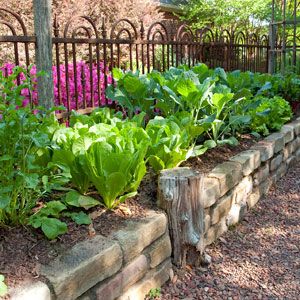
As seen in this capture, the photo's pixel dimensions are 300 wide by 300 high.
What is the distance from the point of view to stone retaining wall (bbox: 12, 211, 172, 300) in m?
1.84

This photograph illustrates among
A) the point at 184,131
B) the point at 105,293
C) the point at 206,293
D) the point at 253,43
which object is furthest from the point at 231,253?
the point at 253,43

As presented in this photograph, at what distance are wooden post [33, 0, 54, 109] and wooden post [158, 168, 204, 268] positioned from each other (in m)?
1.40

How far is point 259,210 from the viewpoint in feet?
12.8

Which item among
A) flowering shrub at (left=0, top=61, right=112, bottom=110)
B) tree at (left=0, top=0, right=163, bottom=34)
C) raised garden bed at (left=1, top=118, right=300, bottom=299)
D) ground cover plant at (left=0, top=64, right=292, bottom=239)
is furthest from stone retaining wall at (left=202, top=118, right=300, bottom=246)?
tree at (left=0, top=0, right=163, bottom=34)

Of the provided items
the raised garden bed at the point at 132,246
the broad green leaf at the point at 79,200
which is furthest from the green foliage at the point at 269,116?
the broad green leaf at the point at 79,200

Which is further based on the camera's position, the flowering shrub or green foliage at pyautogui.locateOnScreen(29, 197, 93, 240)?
the flowering shrub

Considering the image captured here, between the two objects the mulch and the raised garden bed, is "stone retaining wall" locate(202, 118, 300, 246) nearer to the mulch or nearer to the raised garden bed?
the raised garden bed

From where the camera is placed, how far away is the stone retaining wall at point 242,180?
312cm

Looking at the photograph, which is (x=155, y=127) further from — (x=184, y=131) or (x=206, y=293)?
(x=206, y=293)

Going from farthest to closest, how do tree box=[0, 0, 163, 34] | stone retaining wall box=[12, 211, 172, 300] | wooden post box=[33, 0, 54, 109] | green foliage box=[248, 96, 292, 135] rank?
tree box=[0, 0, 163, 34] → green foliage box=[248, 96, 292, 135] → wooden post box=[33, 0, 54, 109] → stone retaining wall box=[12, 211, 172, 300]

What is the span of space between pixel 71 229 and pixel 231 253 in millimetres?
1296

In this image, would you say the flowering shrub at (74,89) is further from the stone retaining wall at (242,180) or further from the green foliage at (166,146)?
the stone retaining wall at (242,180)

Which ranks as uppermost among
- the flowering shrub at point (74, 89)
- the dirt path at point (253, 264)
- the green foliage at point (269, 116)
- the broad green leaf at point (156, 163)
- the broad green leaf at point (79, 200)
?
the flowering shrub at point (74, 89)

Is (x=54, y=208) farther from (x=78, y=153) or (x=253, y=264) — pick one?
(x=253, y=264)
